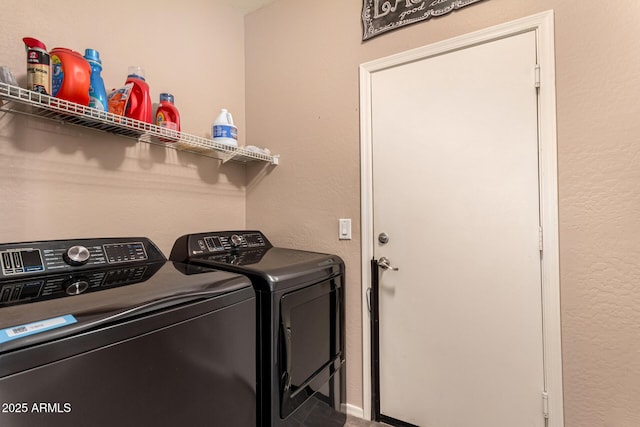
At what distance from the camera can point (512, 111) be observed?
145 cm

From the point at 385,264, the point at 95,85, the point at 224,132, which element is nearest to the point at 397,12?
the point at 224,132

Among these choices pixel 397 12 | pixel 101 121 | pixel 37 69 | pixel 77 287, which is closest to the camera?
pixel 77 287

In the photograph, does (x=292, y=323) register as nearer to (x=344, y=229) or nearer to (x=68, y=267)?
(x=344, y=229)

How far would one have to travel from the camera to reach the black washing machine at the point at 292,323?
1217 millimetres

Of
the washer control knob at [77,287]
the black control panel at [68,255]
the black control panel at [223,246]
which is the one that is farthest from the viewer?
the black control panel at [223,246]

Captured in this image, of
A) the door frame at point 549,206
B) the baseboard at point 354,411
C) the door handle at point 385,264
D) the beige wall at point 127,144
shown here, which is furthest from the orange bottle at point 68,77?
the baseboard at point 354,411

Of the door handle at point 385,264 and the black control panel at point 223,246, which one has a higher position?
the black control panel at point 223,246

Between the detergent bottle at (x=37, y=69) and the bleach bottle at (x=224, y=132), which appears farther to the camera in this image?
the bleach bottle at (x=224, y=132)

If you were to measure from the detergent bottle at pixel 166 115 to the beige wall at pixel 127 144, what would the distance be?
15cm

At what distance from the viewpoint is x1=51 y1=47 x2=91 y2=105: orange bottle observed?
1162 mm

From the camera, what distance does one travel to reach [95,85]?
1.30m

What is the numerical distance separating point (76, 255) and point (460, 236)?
66.1 inches

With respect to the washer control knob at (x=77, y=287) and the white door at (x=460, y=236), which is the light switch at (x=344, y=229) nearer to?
the white door at (x=460, y=236)

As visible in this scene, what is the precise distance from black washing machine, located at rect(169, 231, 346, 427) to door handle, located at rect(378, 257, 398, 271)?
0.74ft
